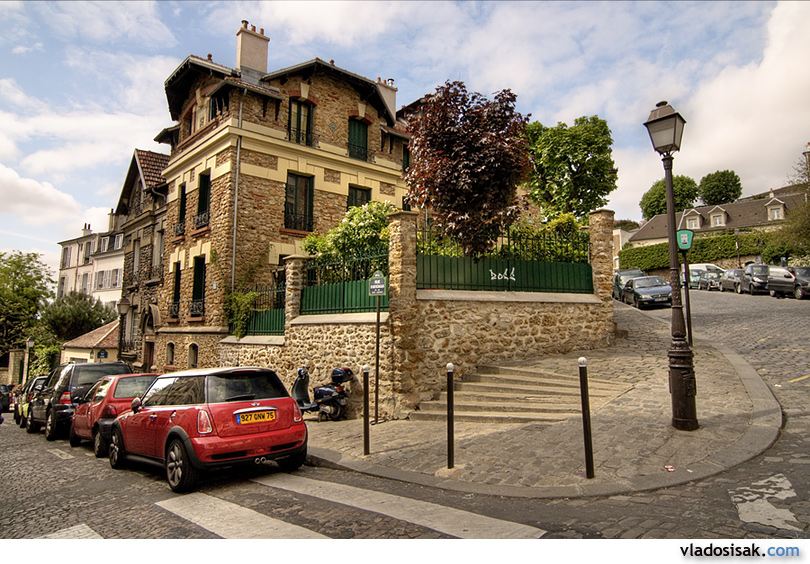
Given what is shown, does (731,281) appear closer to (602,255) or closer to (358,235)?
(602,255)

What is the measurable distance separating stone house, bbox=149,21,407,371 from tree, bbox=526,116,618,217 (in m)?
8.11

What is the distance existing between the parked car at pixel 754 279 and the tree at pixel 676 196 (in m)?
42.0

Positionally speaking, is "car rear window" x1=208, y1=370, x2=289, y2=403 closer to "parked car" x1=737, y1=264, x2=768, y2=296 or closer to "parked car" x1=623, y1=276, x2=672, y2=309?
"parked car" x1=623, y1=276, x2=672, y2=309

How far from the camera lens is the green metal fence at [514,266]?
10.6 metres

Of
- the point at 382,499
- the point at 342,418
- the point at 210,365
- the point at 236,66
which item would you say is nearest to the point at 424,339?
the point at 342,418

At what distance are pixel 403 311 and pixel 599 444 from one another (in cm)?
457

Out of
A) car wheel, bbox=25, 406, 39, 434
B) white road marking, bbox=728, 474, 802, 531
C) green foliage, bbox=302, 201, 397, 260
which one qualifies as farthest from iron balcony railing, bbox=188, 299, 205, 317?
white road marking, bbox=728, 474, 802, 531

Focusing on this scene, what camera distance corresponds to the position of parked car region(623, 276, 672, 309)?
21.9 meters

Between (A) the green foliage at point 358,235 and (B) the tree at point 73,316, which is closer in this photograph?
(A) the green foliage at point 358,235

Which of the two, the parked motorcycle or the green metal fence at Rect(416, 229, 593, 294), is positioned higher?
the green metal fence at Rect(416, 229, 593, 294)

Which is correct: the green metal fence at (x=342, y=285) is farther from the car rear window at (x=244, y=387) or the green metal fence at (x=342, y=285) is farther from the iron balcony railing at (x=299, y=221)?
the iron balcony railing at (x=299, y=221)

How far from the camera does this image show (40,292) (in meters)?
39.4

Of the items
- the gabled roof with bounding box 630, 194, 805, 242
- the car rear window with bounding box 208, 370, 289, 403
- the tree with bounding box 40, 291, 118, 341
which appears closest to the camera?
the car rear window with bounding box 208, 370, 289, 403

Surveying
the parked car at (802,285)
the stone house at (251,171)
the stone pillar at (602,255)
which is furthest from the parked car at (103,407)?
the parked car at (802,285)
